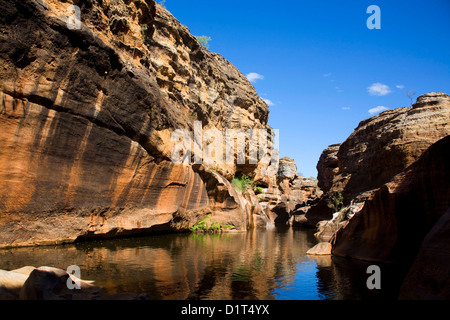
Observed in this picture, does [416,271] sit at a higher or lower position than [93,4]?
lower

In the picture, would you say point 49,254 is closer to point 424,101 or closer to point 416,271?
point 416,271

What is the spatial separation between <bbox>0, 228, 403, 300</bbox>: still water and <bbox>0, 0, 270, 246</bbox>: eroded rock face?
68.4 inches

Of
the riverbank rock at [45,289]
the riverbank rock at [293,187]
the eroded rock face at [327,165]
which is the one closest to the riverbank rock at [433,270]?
the riverbank rock at [45,289]

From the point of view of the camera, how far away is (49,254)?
419 inches

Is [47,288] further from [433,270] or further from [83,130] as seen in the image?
[83,130]

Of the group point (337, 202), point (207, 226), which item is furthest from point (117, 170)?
point (337, 202)

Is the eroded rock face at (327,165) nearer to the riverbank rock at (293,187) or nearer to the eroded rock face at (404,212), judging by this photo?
the riverbank rock at (293,187)

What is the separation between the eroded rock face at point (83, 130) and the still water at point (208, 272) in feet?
5.70

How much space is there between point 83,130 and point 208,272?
8.00 meters

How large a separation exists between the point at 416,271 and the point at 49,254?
420 inches

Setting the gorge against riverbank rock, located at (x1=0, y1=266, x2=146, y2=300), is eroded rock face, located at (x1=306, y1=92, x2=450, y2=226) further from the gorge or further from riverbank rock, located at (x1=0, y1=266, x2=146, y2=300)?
riverbank rock, located at (x1=0, y1=266, x2=146, y2=300)

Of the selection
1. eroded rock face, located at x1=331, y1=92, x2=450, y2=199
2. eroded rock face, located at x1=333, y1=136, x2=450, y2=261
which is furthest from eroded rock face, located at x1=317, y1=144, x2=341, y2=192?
eroded rock face, located at x1=333, y1=136, x2=450, y2=261
